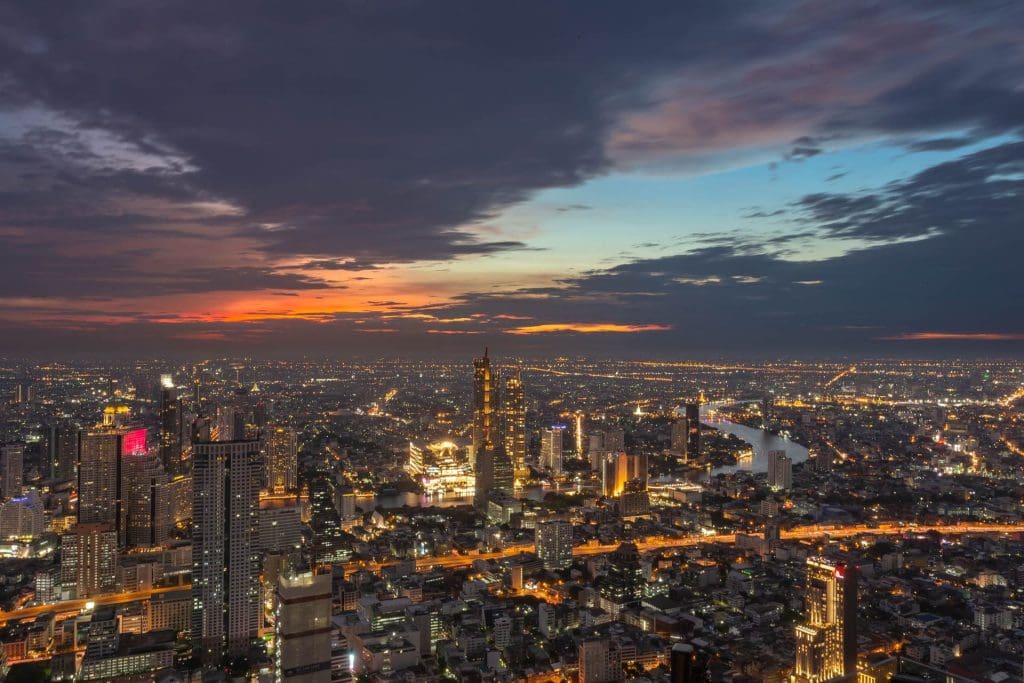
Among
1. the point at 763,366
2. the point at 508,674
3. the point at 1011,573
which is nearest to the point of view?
the point at 508,674

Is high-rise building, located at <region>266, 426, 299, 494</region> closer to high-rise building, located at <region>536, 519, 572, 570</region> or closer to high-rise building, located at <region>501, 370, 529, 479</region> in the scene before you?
high-rise building, located at <region>501, 370, 529, 479</region>

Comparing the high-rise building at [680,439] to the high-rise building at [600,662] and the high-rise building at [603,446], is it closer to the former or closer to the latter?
the high-rise building at [603,446]

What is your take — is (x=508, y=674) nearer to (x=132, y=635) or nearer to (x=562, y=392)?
(x=132, y=635)

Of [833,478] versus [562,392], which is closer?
[833,478]

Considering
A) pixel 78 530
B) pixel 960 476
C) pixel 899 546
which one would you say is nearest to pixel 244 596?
pixel 78 530

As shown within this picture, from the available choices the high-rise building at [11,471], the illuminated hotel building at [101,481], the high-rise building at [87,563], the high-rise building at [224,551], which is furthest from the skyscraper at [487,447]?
the high-rise building at [11,471]

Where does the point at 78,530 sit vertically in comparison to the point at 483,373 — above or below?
below
